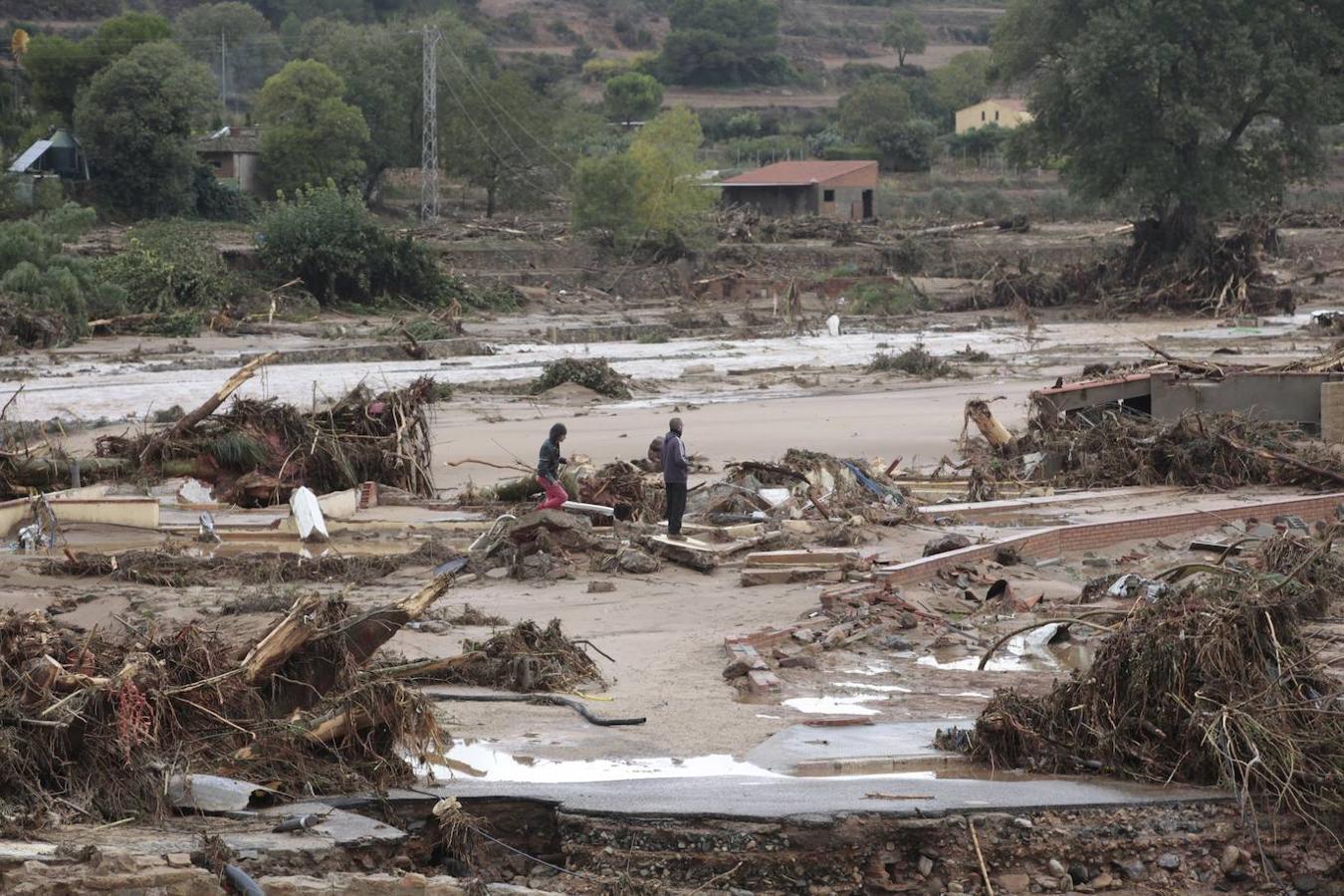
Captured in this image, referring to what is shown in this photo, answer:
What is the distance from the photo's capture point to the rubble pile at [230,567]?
14156 mm

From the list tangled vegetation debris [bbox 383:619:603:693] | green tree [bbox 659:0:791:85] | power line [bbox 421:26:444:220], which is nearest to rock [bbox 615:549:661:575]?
tangled vegetation debris [bbox 383:619:603:693]

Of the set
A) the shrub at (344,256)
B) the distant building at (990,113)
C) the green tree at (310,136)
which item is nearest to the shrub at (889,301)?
the shrub at (344,256)

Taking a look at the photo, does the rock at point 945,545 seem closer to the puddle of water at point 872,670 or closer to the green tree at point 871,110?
the puddle of water at point 872,670

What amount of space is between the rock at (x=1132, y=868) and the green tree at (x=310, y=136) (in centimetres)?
5111

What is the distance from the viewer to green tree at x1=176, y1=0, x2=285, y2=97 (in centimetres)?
9744

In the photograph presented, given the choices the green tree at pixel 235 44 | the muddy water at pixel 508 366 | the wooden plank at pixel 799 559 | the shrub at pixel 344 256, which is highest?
the green tree at pixel 235 44

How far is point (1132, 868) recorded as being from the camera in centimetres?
788

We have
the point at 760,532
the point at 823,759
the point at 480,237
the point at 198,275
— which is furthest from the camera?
the point at 480,237

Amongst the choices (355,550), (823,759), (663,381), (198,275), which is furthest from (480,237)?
(823,759)

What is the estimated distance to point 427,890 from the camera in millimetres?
6891

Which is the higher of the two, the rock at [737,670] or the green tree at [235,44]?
the green tree at [235,44]

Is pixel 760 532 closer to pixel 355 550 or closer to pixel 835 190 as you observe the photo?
pixel 355 550

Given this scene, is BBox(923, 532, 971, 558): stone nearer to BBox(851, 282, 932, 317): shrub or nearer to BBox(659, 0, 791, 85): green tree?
BBox(851, 282, 932, 317): shrub

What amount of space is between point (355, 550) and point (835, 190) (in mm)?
50817
